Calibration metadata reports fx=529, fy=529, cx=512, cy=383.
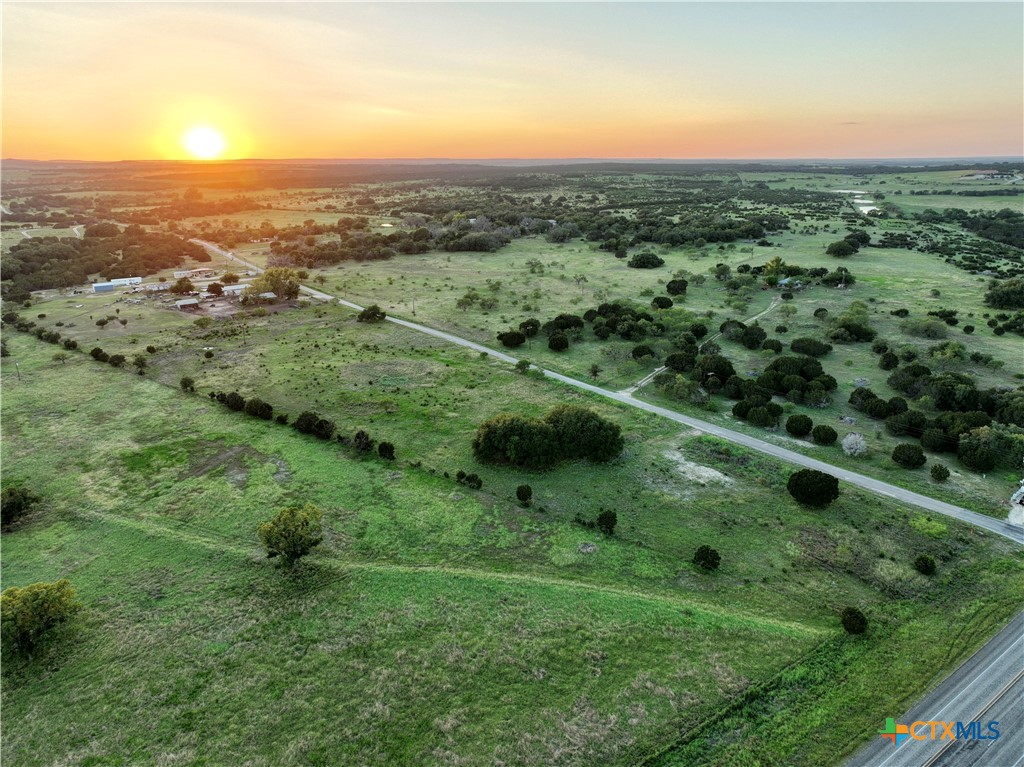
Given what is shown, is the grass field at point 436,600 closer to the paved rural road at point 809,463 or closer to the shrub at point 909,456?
the paved rural road at point 809,463

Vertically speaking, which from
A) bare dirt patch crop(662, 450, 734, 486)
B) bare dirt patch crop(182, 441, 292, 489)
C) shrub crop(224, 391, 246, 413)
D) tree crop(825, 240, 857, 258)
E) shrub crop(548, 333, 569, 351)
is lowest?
bare dirt patch crop(182, 441, 292, 489)

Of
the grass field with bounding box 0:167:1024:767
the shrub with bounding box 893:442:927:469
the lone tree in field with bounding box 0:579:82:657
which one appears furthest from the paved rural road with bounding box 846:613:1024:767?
the lone tree in field with bounding box 0:579:82:657

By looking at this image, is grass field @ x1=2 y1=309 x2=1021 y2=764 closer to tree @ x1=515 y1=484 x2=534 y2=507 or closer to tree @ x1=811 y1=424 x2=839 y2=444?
tree @ x1=515 y1=484 x2=534 y2=507

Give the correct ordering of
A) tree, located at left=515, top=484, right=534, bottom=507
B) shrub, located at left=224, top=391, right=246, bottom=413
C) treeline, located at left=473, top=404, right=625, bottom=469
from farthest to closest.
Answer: shrub, located at left=224, top=391, right=246, bottom=413, treeline, located at left=473, top=404, right=625, bottom=469, tree, located at left=515, top=484, right=534, bottom=507

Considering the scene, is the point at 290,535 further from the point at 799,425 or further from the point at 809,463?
the point at 799,425

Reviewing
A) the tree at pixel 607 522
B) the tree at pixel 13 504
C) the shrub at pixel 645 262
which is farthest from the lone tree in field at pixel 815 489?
the shrub at pixel 645 262

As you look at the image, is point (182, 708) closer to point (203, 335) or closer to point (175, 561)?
point (175, 561)

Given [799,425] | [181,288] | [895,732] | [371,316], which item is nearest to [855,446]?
[799,425]
